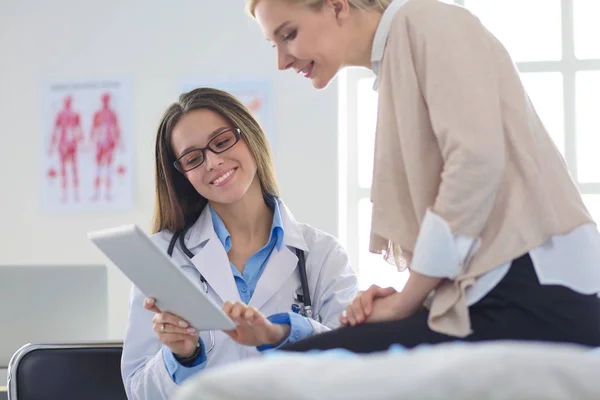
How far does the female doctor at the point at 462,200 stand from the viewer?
1.09 m

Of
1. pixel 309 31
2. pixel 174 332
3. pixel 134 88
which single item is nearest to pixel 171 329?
pixel 174 332

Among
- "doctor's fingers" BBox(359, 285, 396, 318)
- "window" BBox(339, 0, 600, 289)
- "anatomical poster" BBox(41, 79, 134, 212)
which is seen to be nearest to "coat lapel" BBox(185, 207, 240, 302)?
"doctor's fingers" BBox(359, 285, 396, 318)

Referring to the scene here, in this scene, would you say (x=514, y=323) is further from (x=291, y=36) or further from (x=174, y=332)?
(x=174, y=332)

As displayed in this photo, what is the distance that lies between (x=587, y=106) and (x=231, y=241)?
2336 mm

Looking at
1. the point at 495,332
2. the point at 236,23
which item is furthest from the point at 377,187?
the point at 236,23

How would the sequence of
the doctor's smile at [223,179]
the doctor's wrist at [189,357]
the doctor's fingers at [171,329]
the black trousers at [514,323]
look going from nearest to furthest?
1. the black trousers at [514,323]
2. the doctor's fingers at [171,329]
3. the doctor's wrist at [189,357]
4. the doctor's smile at [223,179]

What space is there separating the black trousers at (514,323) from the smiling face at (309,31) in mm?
425

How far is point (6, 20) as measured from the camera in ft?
12.6

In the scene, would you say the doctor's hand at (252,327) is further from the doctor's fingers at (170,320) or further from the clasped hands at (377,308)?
the clasped hands at (377,308)

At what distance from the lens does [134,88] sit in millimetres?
3701

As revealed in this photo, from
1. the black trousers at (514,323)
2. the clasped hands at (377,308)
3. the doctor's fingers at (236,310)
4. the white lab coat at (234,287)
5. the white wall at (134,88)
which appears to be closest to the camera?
the black trousers at (514,323)

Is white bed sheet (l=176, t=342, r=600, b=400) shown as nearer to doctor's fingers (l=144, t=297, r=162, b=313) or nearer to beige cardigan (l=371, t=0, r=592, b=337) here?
Result: beige cardigan (l=371, t=0, r=592, b=337)

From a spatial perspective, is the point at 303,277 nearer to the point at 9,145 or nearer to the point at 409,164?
the point at 409,164

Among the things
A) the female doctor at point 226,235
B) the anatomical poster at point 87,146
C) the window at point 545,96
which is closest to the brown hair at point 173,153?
the female doctor at point 226,235
